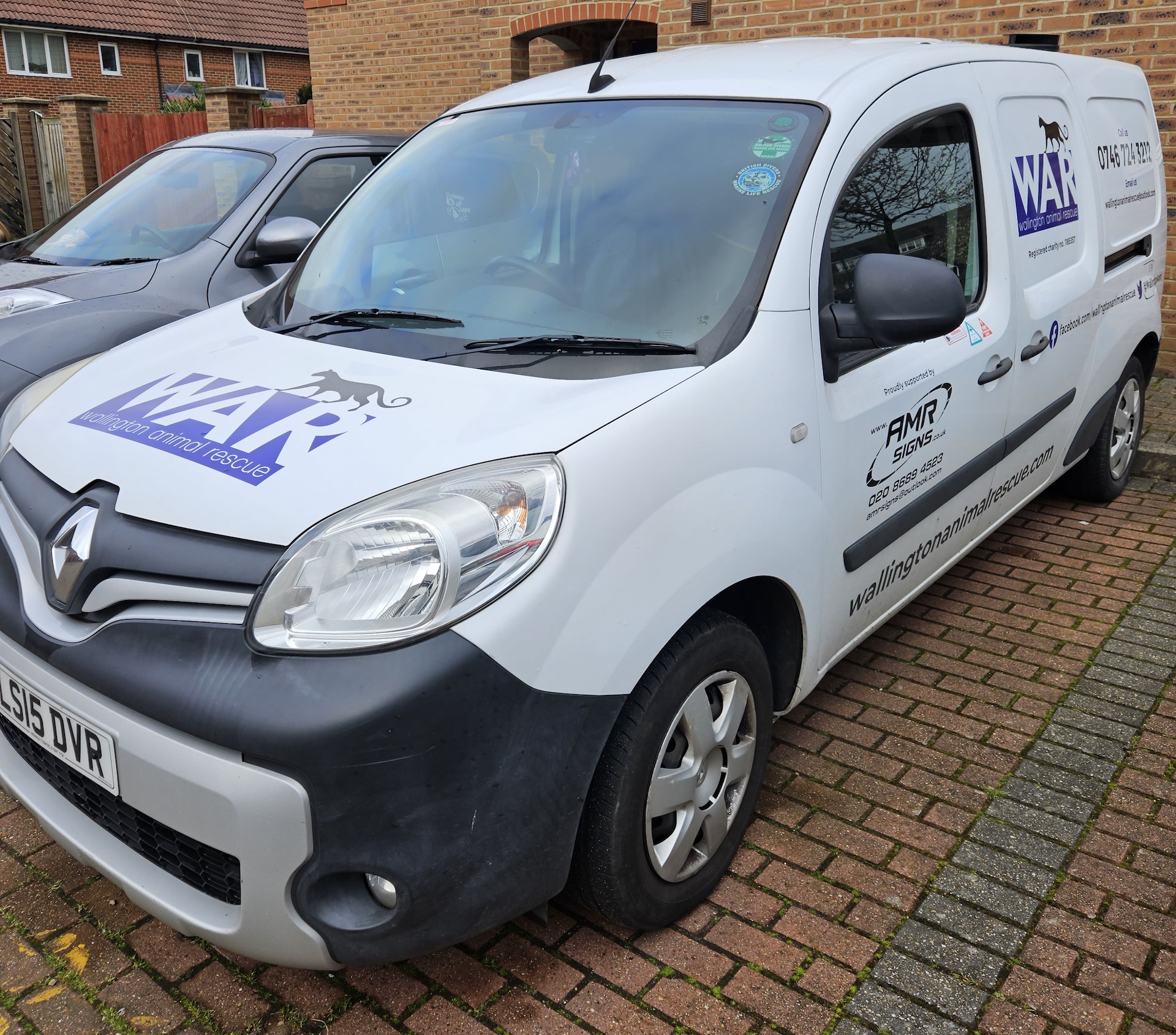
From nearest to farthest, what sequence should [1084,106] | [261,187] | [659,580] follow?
[659,580] → [1084,106] → [261,187]

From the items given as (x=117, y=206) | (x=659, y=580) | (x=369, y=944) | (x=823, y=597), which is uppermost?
(x=117, y=206)

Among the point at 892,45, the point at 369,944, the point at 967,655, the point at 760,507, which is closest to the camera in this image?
the point at 369,944

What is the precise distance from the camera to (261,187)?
5074 mm

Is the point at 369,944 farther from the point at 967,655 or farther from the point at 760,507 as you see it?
the point at 967,655

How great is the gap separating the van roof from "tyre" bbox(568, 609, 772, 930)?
142cm

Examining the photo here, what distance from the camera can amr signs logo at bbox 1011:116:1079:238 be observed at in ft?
11.3

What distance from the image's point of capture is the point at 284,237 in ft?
13.0

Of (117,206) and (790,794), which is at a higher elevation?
(117,206)

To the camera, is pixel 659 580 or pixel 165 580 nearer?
pixel 165 580

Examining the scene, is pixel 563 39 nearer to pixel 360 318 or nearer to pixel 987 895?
pixel 360 318

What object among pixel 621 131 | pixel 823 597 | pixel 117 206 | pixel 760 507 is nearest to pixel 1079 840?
pixel 823 597

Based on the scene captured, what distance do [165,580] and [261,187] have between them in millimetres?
3712

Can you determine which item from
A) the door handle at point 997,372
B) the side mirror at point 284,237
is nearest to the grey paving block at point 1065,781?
the door handle at point 997,372

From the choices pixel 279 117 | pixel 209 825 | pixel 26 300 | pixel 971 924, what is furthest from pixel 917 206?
pixel 279 117
